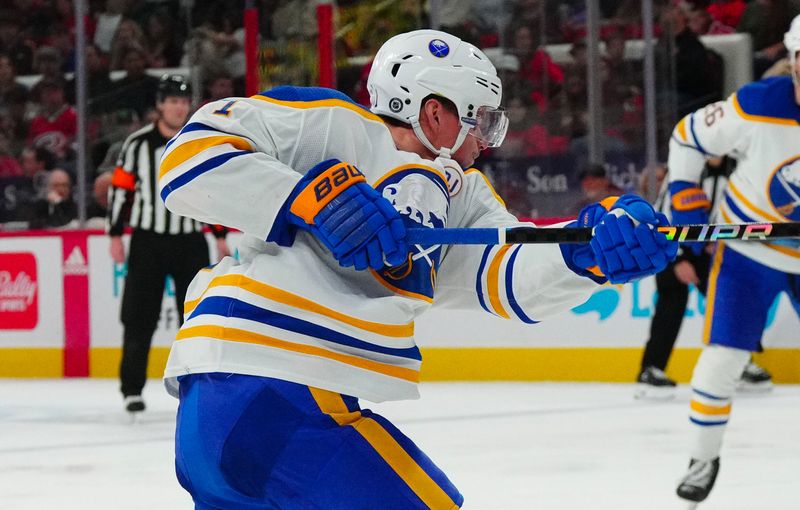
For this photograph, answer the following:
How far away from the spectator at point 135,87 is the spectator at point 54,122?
1.02ft

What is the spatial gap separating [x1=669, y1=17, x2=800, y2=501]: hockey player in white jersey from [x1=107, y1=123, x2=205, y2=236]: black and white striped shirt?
2482mm

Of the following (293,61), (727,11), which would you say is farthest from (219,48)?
(727,11)

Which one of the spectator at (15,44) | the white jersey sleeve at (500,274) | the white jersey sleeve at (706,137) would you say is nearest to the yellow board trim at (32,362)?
the spectator at (15,44)

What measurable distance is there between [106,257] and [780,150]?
462cm

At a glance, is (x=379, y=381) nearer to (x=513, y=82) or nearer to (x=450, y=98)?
(x=450, y=98)

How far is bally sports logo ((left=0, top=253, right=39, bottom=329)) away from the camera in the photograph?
24.4ft

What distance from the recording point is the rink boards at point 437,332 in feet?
21.4

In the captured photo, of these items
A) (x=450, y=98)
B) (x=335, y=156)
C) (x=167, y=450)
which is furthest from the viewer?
(x=167, y=450)

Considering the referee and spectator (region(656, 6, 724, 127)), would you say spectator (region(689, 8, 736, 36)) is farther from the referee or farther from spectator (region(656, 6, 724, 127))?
the referee

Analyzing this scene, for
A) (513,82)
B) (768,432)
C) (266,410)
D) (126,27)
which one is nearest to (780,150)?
(768,432)

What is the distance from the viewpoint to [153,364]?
7.21 meters

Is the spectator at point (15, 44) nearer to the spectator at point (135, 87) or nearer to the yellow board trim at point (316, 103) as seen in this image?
the spectator at point (135, 87)

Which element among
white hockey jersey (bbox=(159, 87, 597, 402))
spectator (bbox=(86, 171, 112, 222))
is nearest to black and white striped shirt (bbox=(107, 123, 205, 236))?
spectator (bbox=(86, 171, 112, 222))

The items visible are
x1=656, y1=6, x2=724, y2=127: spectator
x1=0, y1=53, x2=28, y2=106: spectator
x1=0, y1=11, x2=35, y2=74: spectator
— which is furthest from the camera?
x1=0, y1=11, x2=35, y2=74: spectator
